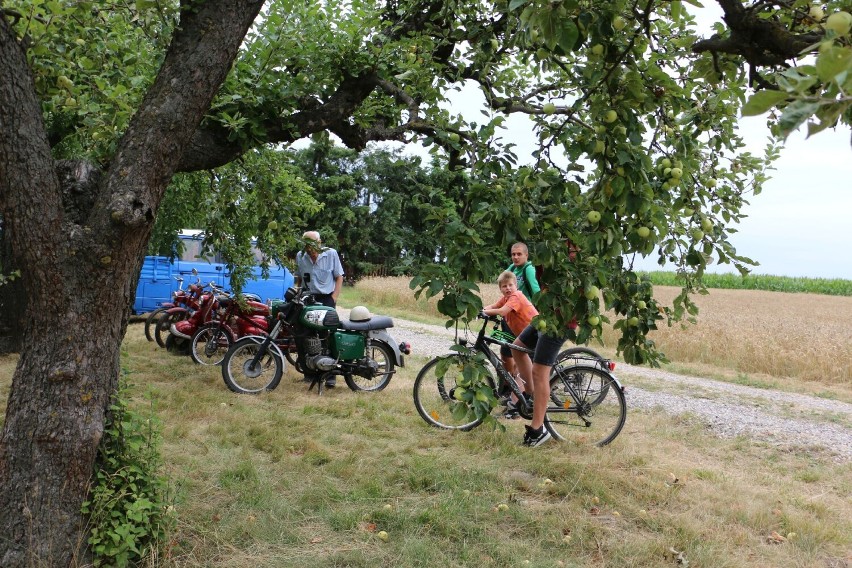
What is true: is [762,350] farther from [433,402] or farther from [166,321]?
[166,321]

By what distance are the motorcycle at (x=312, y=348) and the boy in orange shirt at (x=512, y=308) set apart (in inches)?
62.3

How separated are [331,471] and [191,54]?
2945mm

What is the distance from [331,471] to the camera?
4891 millimetres

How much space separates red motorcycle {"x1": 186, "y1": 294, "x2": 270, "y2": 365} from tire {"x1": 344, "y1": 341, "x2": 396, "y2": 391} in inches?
70.6

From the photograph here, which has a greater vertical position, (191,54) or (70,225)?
(191,54)

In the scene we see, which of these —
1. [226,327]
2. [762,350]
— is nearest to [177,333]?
[226,327]

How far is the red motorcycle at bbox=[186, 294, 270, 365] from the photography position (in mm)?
8945

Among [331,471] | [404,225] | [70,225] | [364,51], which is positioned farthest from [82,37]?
[404,225]

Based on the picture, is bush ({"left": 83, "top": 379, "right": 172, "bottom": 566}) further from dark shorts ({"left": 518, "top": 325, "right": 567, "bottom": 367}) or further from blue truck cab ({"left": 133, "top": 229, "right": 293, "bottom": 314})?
blue truck cab ({"left": 133, "top": 229, "right": 293, "bottom": 314})

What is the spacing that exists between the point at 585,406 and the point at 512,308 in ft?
3.73

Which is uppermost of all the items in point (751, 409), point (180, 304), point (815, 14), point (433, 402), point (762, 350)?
point (815, 14)

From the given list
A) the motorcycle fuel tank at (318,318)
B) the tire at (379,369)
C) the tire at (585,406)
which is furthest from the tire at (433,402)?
the motorcycle fuel tank at (318,318)

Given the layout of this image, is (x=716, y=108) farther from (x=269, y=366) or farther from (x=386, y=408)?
(x=269, y=366)

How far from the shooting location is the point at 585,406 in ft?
19.9
